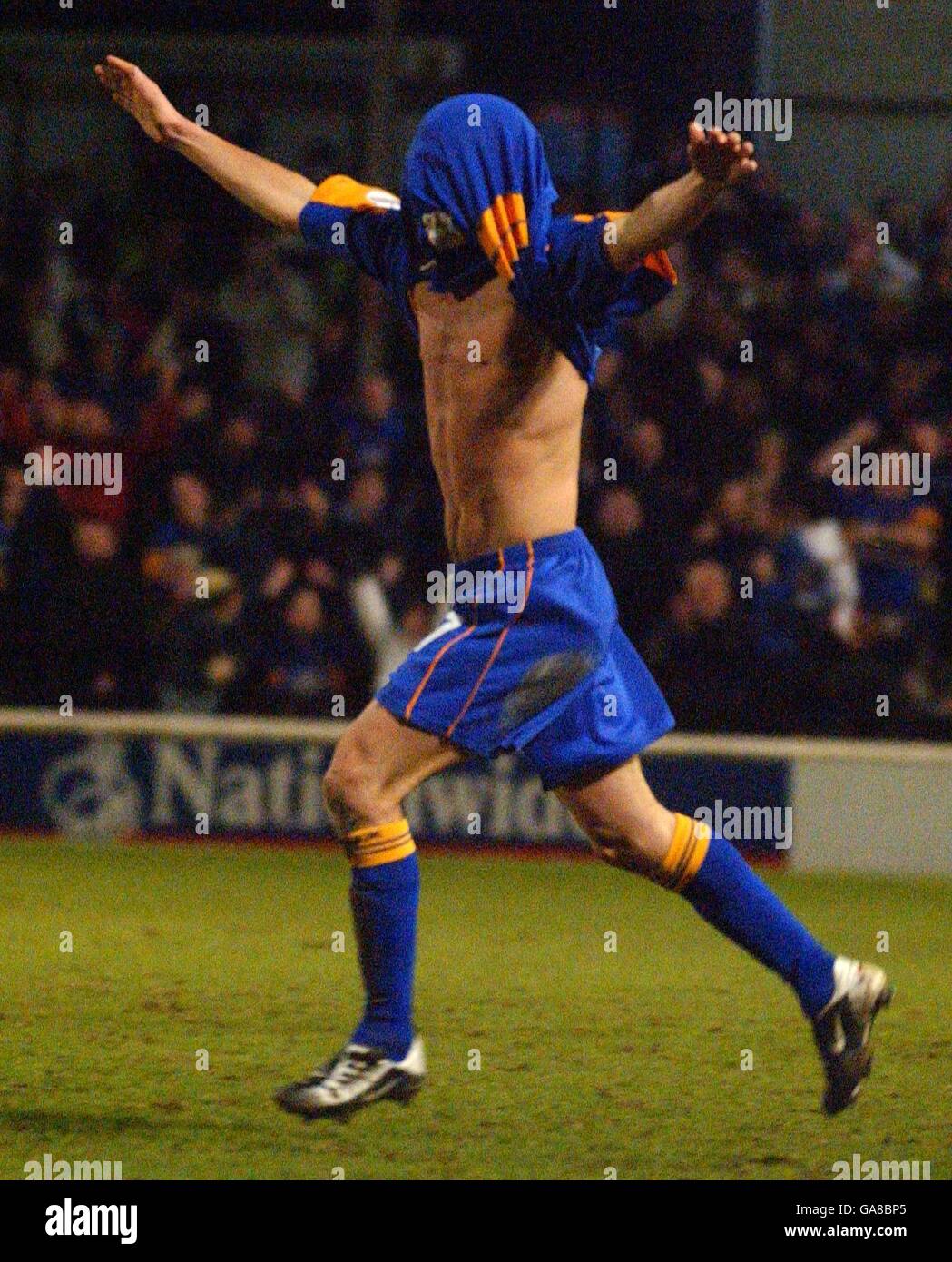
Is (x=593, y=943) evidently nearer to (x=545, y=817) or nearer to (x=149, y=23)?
(x=545, y=817)

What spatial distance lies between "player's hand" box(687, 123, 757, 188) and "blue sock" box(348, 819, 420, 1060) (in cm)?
145

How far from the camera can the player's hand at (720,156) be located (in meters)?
3.91

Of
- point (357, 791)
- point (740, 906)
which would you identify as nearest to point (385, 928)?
point (357, 791)

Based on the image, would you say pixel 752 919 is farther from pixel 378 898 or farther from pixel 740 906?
pixel 378 898

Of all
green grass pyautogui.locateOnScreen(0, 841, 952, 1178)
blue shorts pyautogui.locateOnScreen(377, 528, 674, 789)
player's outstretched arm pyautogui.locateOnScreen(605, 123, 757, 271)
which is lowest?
green grass pyautogui.locateOnScreen(0, 841, 952, 1178)

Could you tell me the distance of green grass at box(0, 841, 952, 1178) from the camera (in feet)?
14.4

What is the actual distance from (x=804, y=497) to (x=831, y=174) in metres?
→ 4.80

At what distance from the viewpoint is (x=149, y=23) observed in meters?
15.1

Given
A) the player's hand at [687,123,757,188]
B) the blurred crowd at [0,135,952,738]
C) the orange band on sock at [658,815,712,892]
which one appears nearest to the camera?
the player's hand at [687,123,757,188]

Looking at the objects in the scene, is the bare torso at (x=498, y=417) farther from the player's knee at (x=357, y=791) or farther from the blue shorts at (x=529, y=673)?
the player's knee at (x=357, y=791)

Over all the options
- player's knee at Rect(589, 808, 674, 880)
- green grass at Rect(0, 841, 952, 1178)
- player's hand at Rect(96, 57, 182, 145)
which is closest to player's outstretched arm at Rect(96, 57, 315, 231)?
player's hand at Rect(96, 57, 182, 145)

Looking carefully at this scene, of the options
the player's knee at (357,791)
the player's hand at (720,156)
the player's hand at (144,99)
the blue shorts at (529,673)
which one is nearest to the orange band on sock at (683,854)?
the blue shorts at (529,673)

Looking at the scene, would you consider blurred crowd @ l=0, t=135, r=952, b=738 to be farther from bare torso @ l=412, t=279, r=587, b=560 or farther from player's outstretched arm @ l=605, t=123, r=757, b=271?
player's outstretched arm @ l=605, t=123, r=757, b=271

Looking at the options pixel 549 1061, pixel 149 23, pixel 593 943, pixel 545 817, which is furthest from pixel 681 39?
pixel 549 1061
